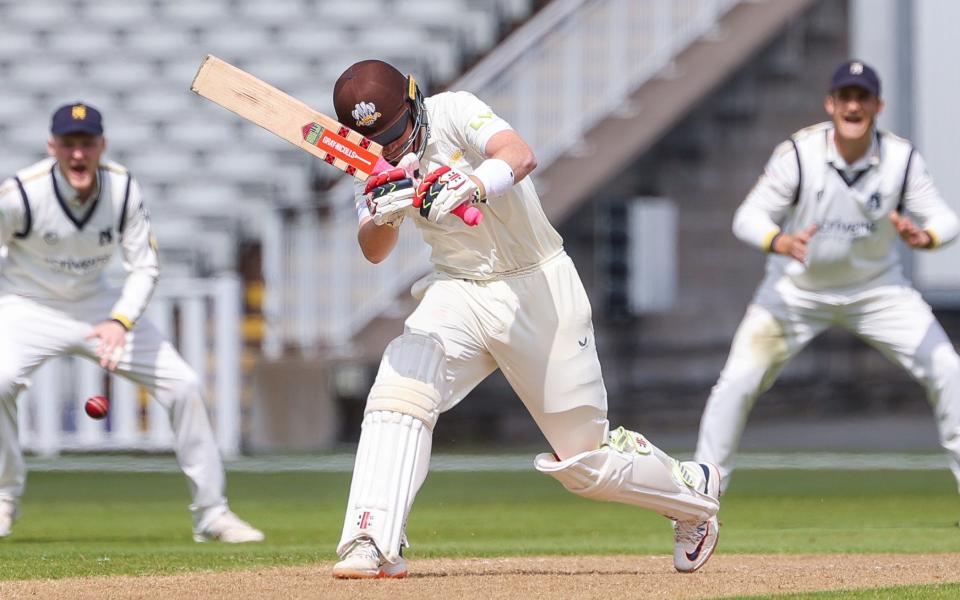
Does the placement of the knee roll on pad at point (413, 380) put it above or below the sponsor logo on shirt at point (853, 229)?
below

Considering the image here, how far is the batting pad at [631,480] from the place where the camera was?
18.4 feet

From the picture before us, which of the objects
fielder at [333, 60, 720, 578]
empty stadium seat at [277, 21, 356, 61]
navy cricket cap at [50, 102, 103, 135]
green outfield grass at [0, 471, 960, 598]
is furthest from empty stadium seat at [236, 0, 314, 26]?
fielder at [333, 60, 720, 578]

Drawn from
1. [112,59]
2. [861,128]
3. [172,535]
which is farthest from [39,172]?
[112,59]

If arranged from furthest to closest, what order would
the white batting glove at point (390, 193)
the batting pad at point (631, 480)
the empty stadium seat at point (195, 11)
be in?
the empty stadium seat at point (195, 11) < the batting pad at point (631, 480) < the white batting glove at point (390, 193)

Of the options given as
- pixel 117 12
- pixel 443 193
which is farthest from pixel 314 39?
pixel 443 193

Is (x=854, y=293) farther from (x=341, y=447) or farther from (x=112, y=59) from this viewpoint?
(x=112, y=59)

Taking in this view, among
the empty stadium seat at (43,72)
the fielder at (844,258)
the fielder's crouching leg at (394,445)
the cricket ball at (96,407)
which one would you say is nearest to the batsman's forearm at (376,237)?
the fielder's crouching leg at (394,445)

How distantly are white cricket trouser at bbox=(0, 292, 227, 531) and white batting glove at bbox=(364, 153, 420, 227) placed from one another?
2.82 meters

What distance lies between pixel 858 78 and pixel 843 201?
0.61 metres

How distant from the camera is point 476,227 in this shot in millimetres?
5527

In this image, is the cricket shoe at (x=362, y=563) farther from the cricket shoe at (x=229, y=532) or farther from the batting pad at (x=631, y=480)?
the cricket shoe at (x=229, y=532)

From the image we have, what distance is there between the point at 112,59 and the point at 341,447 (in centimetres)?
528

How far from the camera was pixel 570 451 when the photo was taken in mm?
5656

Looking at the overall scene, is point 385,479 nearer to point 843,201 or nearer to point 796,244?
point 796,244
